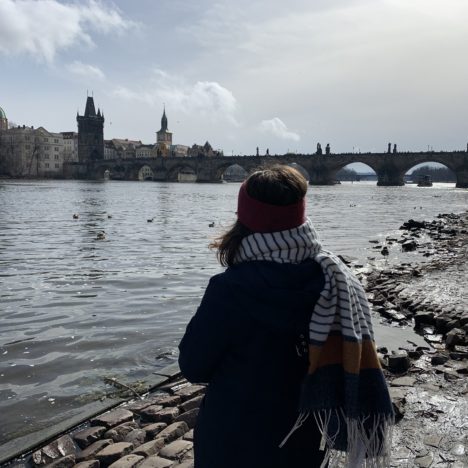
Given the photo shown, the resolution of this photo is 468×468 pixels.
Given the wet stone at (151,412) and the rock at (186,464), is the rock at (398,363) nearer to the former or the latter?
the wet stone at (151,412)


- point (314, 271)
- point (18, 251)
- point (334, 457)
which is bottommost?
point (18, 251)

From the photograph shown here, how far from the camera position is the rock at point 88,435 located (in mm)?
4488

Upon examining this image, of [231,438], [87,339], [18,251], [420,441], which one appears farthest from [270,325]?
[18,251]

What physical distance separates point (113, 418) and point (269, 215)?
348 centimetres

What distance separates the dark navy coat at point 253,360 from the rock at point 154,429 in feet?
8.07

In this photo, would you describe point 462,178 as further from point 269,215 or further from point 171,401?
point 269,215

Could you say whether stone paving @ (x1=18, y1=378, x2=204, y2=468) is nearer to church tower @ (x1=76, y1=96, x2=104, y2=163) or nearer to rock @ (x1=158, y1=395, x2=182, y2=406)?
rock @ (x1=158, y1=395, x2=182, y2=406)

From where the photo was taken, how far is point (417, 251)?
17344mm

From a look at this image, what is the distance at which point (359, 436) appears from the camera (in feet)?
7.32

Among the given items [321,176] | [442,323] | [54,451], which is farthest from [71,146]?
[54,451]

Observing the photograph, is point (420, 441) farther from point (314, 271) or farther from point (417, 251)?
point (417, 251)

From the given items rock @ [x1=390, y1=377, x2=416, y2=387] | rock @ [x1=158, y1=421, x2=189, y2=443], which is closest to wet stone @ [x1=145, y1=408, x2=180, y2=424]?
rock @ [x1=158, y1=421, x2=189, y2=443]

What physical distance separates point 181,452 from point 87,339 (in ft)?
12.4

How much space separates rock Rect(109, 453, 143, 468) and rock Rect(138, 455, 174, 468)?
0.09 m
